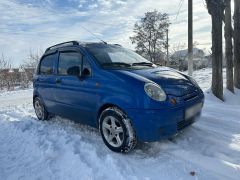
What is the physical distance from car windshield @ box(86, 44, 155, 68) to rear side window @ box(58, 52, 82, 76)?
293 mm

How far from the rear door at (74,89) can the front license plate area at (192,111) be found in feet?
4.94

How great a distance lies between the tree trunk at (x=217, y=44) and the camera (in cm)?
761

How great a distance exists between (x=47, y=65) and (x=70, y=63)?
1.22 metres

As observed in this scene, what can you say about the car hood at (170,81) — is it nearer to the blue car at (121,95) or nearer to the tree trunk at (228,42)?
the blue car at (121,95)

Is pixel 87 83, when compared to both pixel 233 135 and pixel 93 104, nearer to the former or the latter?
pixel 93 104

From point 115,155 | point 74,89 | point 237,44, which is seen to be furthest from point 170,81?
point 237,44

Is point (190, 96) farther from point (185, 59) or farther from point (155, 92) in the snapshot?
point (185, 59)

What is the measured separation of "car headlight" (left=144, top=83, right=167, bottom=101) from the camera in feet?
12.9

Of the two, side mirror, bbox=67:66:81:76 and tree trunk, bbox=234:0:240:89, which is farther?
tree trunk, bbox=234:0:240:89

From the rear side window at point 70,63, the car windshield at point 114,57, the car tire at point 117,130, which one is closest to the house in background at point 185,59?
the car windshield at point 114,57

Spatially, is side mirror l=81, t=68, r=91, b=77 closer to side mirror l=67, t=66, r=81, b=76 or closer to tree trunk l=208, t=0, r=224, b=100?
side mirror l=67, t=66, r=81, b=76

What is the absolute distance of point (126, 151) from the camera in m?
4.19

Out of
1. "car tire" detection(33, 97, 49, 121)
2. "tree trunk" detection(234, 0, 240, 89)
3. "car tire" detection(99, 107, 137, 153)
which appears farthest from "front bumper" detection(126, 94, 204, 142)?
"tree trunk" detection(234, 0, 240, 89)

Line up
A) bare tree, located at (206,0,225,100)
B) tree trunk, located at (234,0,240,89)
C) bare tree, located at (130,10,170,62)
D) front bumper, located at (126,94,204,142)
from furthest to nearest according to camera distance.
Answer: bare tree, located at (130,10,170,62) < tree trunk, located at (234,0,240,89) < bare tree, located at (206,0,225,100) < front bumper, located at (126,94,204,142)
